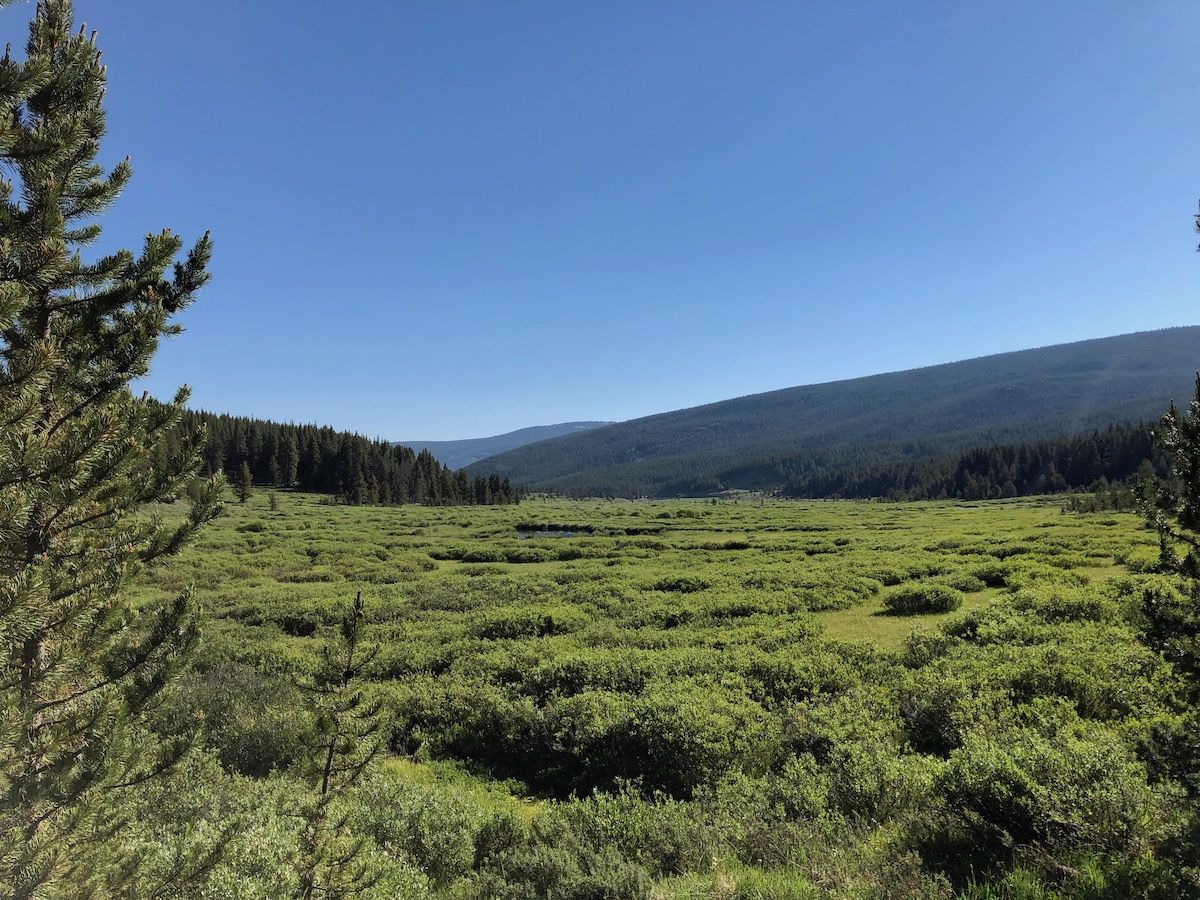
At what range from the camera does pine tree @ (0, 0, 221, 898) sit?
2.97m

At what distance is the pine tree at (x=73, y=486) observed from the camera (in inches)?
117

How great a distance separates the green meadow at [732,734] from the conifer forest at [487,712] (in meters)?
0.06

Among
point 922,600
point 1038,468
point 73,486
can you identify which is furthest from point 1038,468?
point 73,486

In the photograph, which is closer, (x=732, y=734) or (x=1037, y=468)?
(x=732, y=734)

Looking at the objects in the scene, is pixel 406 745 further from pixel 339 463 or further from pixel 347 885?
pixel 339 463

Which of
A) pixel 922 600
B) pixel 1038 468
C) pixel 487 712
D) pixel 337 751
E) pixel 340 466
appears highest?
pixel 340 466

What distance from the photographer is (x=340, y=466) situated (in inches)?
4257

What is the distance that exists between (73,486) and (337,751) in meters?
2.87

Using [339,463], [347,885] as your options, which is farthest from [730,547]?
[339,463]

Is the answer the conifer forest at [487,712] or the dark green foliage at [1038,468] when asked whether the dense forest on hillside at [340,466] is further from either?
the dark green foliage at [1038,468]

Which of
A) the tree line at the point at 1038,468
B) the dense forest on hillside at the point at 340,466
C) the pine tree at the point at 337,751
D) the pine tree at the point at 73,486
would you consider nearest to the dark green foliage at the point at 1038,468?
the tree line at the point at 1038,468

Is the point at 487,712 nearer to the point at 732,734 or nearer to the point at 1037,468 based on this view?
the point at 732,734

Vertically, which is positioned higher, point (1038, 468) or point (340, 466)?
point (340, 466)

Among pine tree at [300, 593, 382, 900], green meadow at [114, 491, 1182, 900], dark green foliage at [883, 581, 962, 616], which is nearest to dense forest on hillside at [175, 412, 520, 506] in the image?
green meadow at [114, 491, 1182, 900]
